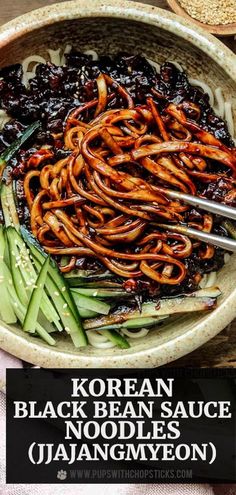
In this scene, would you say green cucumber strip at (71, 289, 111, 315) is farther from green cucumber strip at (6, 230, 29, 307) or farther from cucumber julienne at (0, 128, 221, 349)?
green cucumber strip at (6, 230, 29, 307)

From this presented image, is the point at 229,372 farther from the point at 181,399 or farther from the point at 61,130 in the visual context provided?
the point at 61,130

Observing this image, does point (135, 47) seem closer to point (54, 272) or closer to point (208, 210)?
point (208, 210)

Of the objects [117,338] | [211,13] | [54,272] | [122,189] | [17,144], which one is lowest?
[117,338]

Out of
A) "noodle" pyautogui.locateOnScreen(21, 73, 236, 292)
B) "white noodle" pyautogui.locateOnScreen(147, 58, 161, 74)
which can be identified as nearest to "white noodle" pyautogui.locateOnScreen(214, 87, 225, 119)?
"noodle" pyautogui.locateOnScreen(21, 73, 236, 292)

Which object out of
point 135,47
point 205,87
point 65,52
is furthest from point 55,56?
point 205,87

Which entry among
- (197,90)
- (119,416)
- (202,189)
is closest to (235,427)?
(119,416)

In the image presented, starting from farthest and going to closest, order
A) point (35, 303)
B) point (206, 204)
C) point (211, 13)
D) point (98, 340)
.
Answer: point (211, 13)
point (98, 340)
point (35, 303)
point (206, 204)
